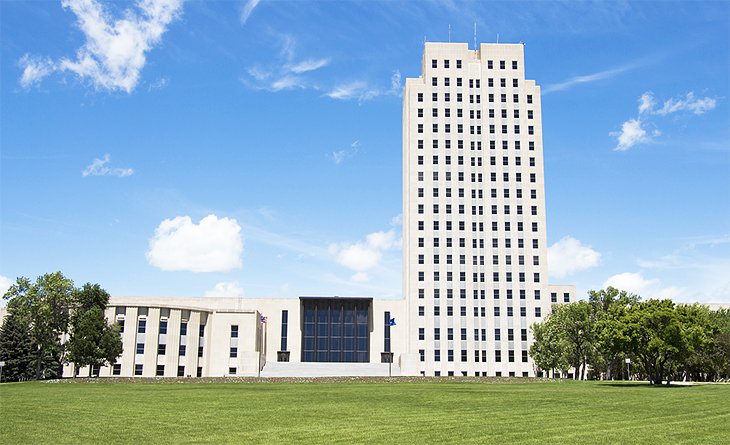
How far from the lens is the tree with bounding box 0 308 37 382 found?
7962 cm

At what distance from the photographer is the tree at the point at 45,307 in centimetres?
7725

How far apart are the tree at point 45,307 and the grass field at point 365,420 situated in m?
41.4

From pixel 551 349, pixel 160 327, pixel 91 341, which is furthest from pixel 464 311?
pixel 91 341

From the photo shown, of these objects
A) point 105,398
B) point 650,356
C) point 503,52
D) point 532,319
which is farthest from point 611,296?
point 105,398

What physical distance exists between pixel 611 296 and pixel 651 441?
71172 mm

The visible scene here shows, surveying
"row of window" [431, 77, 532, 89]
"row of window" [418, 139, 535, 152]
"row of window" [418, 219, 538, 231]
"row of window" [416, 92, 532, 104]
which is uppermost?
"row of window" [431, 77, 532, 89]

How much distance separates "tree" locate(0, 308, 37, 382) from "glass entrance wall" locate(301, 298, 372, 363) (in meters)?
43.7

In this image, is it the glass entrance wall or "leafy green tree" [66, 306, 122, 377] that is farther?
the glass entrance wall

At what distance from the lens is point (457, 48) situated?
12044 centimetres

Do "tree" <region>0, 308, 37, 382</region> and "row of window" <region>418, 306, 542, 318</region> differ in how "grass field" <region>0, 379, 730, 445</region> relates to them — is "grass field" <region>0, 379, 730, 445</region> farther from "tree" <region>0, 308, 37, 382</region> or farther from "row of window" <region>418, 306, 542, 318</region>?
"row of window" <region>418, 306, 542, 318</region>

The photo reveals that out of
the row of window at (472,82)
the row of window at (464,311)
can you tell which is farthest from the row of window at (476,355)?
the row of window at (472,82)

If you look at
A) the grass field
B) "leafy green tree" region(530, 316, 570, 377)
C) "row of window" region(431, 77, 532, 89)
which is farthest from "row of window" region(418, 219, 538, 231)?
the grass field

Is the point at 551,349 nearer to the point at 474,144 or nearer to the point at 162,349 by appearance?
the point at 474,144

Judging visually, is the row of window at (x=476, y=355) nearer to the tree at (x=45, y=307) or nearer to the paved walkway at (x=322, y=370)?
the paved walkway at (x=322, y=370)
